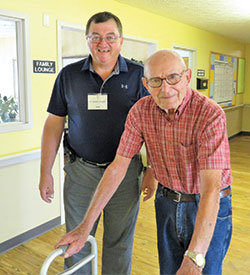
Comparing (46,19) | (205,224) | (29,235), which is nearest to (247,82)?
(46,19)

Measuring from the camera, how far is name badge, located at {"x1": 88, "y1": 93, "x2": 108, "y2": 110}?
5.82ft

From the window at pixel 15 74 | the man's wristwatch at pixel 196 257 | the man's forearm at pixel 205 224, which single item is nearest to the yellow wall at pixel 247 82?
the window at pixel 15 74

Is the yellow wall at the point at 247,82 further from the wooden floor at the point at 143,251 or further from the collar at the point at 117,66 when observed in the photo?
the collar at the point at 117,66

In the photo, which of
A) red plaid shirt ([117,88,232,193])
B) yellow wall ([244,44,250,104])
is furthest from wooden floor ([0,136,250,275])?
yellow wall ([244,44,250,104])

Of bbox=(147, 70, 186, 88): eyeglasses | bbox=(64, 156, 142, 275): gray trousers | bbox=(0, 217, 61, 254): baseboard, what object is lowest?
bbox=(0, 217, 61, 254): baseboard

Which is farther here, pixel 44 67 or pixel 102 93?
pixel 44 67

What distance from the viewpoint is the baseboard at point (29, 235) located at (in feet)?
9.50

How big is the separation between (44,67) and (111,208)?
5.74 feet

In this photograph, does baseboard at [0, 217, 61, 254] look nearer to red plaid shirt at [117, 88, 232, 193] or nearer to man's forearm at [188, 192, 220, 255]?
red plaid shirt at [117, 88, 232, 193]

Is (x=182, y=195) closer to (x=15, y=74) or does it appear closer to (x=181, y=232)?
(x=181, y=232)

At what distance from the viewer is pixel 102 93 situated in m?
1.79

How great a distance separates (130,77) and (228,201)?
0.84 m

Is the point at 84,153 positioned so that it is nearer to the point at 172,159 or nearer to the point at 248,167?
the point at 172,159

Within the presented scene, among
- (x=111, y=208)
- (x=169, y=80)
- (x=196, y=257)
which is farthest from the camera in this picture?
(x=111, y=208)
